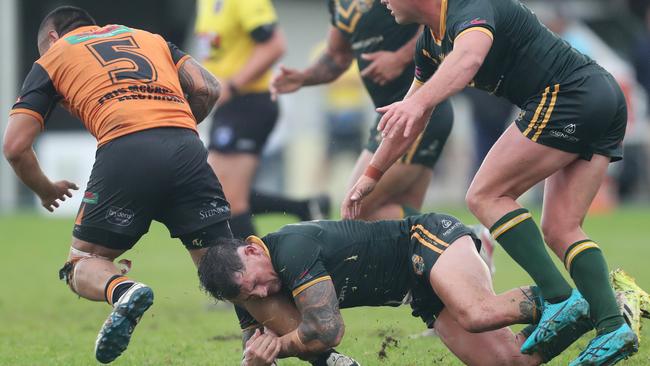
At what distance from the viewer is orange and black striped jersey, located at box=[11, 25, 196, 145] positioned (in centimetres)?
562

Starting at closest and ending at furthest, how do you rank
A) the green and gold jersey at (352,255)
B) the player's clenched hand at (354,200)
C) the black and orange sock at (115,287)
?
the green and gold jersey at (352,255) < the black and orange sock at (115,287) < the player's clenched hand at (354,200)

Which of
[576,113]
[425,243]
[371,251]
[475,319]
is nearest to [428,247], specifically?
[425,243]

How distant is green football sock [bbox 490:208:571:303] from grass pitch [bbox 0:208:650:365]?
0.66 metres

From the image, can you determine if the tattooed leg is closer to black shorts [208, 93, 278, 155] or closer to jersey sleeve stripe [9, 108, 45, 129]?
jersey sleeve stripe [9, 108, 45, 129]

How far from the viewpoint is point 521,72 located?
533 centimetres

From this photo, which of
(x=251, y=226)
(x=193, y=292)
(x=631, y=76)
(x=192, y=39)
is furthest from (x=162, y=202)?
(x=192, y=39)

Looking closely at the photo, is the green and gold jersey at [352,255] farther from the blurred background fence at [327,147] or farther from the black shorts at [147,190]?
the blurred background fence at [327,147]

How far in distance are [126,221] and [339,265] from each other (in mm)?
1091

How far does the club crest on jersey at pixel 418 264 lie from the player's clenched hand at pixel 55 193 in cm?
196

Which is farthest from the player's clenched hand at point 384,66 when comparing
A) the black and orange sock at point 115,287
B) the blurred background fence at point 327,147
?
the blurred background fence at point 327,147

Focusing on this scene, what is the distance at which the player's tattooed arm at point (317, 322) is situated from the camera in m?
5.05

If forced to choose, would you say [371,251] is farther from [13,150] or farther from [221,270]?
[13,150]

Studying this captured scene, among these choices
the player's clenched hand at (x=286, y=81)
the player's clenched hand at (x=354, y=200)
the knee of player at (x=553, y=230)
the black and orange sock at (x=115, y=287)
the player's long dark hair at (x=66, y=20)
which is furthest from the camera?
the player's clenched hand at (x=286, y=81)

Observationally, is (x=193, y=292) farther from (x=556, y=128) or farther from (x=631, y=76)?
(x=631, y=76)
